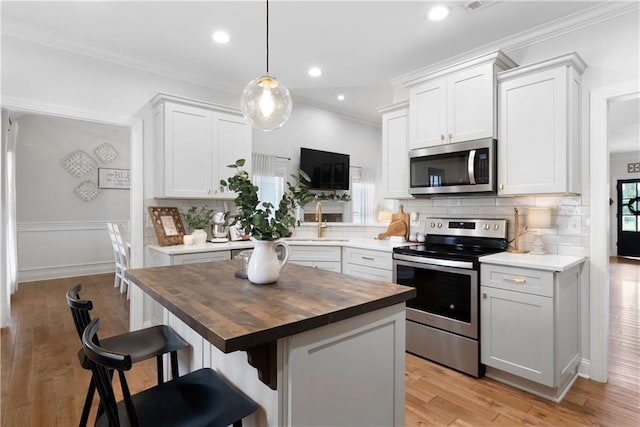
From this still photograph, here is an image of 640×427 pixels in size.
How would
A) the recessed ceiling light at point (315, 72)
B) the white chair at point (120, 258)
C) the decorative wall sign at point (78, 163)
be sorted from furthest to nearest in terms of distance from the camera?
the decorative wall sign at point (78, 163) < the white chair at point (120, 258) < the recessed ceiling light at point (315, 72)

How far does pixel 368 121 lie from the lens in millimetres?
6398

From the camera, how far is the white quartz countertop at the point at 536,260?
2.19 metres

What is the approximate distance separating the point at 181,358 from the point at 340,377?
1.09 metres

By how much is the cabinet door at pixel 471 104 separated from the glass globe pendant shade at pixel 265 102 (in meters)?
1.63

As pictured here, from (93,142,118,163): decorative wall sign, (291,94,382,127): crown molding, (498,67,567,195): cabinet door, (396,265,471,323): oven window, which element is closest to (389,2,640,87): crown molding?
(498,67,567,195): cabinet door

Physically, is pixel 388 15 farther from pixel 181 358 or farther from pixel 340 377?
pixel 181 358

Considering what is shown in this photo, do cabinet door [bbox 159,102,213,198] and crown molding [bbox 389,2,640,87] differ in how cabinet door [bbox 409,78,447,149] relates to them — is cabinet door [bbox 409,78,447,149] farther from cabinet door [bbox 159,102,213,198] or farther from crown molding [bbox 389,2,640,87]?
cabinet door [bbox 159,102,213,198]

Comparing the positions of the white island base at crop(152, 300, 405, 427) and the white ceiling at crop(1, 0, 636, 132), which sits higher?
the white ceiling at crop(1, 0, 636, 132)

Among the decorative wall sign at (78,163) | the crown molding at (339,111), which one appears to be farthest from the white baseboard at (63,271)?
the crown molding at (339,111)

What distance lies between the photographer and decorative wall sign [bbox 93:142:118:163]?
6128 mm

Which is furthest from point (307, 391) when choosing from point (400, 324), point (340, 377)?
point (400, 324)

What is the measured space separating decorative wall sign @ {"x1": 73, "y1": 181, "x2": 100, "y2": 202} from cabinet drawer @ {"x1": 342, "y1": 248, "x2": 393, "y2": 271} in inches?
200

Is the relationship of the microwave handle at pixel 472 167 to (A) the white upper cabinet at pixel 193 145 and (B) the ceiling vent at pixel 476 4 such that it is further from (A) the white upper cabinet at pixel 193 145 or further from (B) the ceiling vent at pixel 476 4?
(A) the white upper cabinet at pixel 193 145

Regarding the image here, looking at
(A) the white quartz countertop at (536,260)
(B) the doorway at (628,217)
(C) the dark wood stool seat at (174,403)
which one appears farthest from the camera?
(B) the doorway at (628,217)
